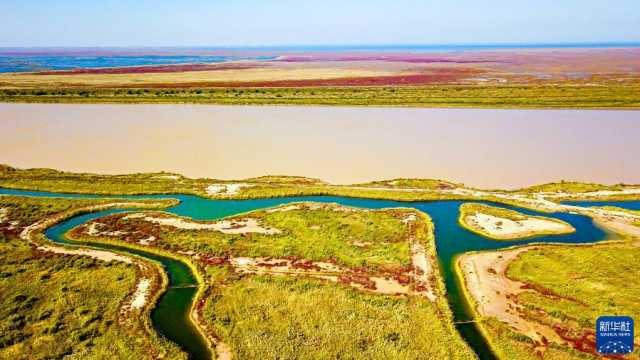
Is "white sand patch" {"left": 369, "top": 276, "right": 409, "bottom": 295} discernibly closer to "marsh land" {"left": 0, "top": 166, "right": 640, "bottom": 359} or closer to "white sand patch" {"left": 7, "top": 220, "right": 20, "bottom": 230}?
"marsh land" {"left": 0, "top": 166, "right": 640, "bottom": 359}

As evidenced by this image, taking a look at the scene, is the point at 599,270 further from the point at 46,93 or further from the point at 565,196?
the point at 46,93

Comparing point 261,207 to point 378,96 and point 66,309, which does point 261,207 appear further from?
point 378,96

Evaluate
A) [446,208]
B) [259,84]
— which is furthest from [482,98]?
[259,84]

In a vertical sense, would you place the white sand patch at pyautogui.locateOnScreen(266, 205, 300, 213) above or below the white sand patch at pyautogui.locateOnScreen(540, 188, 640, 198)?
below

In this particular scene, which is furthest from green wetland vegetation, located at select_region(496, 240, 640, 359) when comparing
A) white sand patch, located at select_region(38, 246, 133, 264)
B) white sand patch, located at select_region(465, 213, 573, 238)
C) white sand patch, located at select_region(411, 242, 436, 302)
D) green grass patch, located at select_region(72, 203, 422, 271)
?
white sand patch, located at select_region(38, 246, 133, 264)

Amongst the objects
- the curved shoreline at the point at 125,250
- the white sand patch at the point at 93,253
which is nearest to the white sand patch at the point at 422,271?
the curved shoreline at the point at 125,250

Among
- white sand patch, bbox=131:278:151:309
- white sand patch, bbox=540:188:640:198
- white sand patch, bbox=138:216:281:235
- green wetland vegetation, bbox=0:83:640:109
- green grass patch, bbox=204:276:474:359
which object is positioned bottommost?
green grass patch, bbox=204:276:474:359
